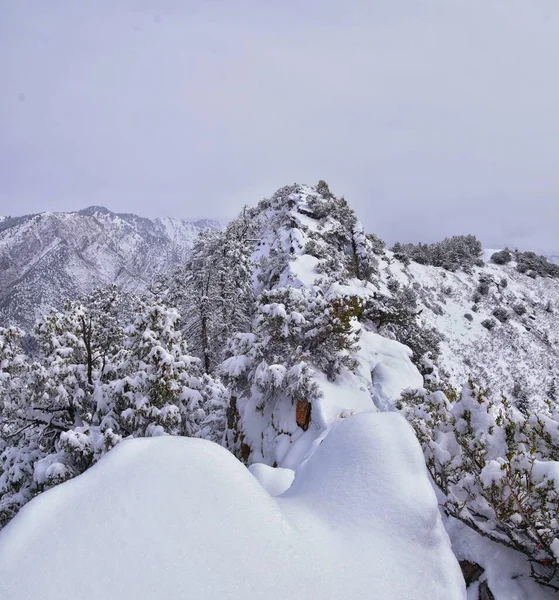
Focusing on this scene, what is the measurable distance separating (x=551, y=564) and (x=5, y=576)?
4.63 m

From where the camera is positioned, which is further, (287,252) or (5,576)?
(287,252)

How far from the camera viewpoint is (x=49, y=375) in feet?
33.8

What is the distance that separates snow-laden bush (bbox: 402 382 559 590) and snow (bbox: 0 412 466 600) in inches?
42.3

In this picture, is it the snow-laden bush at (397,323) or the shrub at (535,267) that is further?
the shrub at (535,267)

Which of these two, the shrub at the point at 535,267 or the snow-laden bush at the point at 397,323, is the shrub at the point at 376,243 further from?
the shrub at the point at 535,267

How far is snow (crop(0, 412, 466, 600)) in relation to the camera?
2.02 metres

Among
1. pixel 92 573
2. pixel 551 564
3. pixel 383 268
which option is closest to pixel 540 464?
pixel 551 564

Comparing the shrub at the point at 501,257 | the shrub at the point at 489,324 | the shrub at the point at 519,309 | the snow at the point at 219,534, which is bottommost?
the shrub at the point at 489,324

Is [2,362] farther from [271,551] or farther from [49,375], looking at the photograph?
[271,551]

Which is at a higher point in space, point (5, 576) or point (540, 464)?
point (5, 576)

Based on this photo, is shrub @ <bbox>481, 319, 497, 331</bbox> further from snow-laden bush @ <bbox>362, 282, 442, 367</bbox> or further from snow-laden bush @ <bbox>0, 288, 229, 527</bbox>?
snow-laden bush @ <bbox>0, 288, 229, 527</bbox>

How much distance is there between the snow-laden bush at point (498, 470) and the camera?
3.49 metres

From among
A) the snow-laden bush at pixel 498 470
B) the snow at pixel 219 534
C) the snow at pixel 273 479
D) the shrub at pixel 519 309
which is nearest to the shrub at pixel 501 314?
the shrub at pixel 519 309

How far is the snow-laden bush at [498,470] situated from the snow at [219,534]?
1.07 metres
